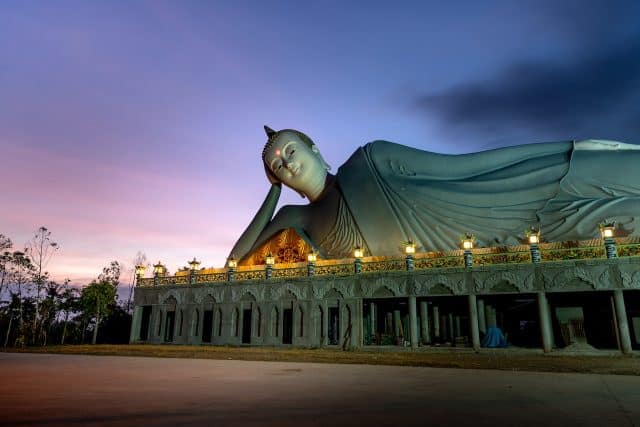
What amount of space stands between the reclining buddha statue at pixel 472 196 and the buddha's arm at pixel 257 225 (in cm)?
209

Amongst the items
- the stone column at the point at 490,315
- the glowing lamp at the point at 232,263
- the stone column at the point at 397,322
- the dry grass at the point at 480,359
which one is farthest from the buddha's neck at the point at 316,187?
the stone column at the point at 490,315

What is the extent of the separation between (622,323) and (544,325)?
200 cm

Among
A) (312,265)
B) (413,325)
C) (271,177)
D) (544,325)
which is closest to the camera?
(544,325)

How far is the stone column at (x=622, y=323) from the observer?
37.2ft

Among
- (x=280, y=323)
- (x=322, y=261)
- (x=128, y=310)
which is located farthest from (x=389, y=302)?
(x=128, y=310)

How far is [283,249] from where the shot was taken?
21.2 metres

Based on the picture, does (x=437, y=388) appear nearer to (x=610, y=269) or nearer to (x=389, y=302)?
(x=610, y=269)

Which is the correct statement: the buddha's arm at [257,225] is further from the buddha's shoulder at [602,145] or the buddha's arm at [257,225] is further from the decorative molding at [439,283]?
the buddha's shoulder at [602,145]

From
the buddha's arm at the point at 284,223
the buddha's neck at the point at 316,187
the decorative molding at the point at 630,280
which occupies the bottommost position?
the decorative molding at the point at 630,280

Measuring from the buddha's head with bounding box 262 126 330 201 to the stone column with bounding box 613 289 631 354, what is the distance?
525 inches

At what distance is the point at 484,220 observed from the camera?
53.8 ft

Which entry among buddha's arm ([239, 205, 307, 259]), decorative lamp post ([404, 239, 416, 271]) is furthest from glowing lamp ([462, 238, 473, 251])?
buddha's arm ([239, 205, 307, 259])

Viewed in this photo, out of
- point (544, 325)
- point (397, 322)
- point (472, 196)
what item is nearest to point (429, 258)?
point (472, 196)

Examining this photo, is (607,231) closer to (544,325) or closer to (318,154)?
(544,325)
